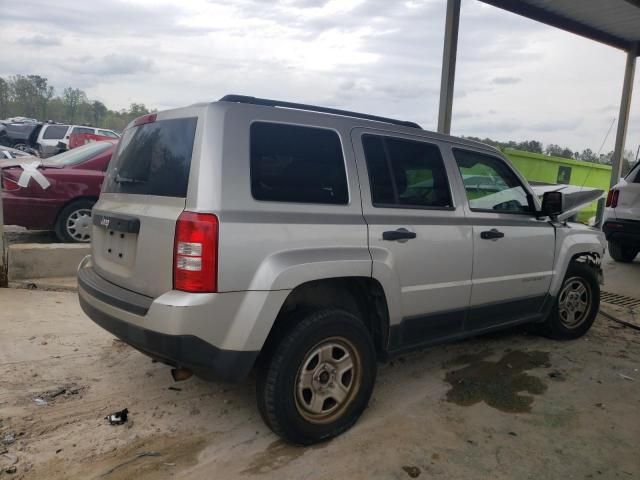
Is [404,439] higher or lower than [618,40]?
lower

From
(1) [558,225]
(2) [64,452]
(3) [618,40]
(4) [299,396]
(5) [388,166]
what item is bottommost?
(2) [64,452]

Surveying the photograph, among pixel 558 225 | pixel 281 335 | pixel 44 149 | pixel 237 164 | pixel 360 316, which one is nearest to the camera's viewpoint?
pixel 237 164

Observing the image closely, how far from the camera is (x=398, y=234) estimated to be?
10.6ft

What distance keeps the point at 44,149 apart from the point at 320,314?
72.1ft

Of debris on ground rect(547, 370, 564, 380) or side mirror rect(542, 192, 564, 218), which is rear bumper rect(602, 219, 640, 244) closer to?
side mirror rect(542, 192, 564, 218)

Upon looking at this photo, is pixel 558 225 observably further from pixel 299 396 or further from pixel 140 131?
pixel 140 131

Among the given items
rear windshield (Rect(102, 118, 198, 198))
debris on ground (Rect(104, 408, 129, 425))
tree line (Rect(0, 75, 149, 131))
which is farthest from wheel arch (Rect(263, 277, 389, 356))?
tree line (Rect(0, 75, 149, 131))

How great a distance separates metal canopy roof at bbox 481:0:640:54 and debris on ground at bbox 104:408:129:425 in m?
8.50

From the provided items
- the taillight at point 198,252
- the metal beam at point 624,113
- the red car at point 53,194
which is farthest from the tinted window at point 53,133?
the taillight at point 198,252

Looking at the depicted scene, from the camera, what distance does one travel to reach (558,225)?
4.54 meters

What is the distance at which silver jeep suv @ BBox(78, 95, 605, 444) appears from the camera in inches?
101

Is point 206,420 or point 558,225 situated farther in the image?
point 558,225

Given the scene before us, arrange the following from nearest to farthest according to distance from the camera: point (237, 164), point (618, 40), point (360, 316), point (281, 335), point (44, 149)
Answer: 1. point (237, 164)
2. point (281, 335)
3. point (360, 316)
4. point (618, 40)
5. point (44, 149)

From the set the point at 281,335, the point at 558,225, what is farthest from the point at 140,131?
the point at 558,225
